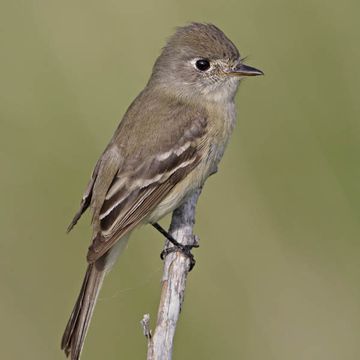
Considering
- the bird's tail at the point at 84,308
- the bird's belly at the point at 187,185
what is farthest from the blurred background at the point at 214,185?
the bird's tail at the point at 84,308

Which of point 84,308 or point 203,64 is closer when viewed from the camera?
point 84,308

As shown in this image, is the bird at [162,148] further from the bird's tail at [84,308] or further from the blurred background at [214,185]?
the blurred background at [214,185]

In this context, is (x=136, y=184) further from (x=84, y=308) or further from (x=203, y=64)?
(x=203, y=64)

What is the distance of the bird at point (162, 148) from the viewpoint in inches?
204

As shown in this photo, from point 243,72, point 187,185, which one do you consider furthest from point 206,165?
point 243,72

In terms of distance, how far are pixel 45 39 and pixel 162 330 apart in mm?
3595

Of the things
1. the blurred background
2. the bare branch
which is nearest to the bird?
the bare branch

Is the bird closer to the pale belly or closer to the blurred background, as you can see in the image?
the pale belly

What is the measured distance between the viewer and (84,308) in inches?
199

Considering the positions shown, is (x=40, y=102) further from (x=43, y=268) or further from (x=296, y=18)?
(x=296, y=18)

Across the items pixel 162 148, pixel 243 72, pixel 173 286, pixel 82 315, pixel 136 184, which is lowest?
pixel 82 315

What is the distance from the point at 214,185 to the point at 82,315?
87.7 inches

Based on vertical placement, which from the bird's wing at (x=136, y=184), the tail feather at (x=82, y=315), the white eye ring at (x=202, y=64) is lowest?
the tail feather at (x=82, y=315)

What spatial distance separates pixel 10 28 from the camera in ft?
25.2
